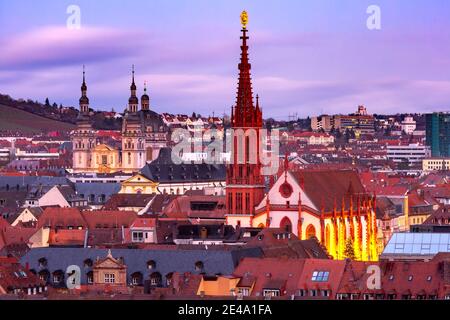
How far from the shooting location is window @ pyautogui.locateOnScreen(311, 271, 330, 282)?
36938 millimetres

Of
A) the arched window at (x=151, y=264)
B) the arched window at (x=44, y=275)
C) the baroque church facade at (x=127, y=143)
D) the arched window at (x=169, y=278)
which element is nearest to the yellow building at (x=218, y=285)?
the arched window at (x=169, y=278)

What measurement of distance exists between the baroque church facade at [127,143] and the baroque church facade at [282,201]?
67.3m

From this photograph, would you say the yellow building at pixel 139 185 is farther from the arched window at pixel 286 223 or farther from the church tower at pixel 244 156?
the arched window at pixel 286 223

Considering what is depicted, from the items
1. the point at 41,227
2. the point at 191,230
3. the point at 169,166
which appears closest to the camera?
the point at 191,230

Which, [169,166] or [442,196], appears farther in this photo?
[169,166]

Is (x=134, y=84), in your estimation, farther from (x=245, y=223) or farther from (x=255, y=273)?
(x=255, y=273)

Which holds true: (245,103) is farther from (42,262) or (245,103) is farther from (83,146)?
(83,146)

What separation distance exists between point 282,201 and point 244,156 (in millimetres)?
2647

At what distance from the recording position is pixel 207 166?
109 m

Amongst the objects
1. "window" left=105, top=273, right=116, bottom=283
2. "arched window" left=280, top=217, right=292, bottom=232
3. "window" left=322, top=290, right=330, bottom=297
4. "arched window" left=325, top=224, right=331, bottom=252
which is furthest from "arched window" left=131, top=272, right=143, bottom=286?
"arched window" left=325, top=224, right=331, bottom=252

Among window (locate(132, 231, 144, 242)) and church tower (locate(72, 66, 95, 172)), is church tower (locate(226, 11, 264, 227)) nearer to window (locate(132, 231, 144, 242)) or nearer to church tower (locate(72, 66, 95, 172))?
window (locate(132, 231, 144, 242))

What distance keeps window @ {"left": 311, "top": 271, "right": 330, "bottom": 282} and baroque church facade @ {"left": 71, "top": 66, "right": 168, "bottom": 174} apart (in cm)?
8975
